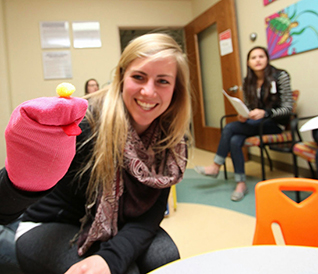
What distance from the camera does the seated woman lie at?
6.72ft

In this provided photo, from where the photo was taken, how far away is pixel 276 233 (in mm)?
1397

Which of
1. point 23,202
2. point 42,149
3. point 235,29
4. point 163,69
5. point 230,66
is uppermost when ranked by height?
point 235,29

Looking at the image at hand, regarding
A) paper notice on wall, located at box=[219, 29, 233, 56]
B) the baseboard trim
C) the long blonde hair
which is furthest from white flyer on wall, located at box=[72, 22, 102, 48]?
the long blonde hair

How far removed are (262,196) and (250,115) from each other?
147 cm

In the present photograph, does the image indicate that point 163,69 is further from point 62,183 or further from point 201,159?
point 201,159

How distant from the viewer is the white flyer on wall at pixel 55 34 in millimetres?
3406

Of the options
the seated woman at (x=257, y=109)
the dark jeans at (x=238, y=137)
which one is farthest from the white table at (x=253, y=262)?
the dark jeans at (x=238, y=137)

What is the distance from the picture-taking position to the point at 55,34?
3434 millimetres

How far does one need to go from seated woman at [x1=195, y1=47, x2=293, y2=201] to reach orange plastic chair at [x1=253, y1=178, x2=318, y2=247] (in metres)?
1.23

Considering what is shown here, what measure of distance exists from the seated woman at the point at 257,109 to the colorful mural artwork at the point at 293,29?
24 cm

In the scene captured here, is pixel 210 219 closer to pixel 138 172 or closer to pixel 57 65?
pixel 138 172

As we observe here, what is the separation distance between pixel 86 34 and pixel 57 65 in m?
0.61

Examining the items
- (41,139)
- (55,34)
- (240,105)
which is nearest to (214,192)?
(240,105)

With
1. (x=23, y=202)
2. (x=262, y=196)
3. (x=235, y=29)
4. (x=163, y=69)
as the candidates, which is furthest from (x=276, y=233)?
(x=235, y=29)
